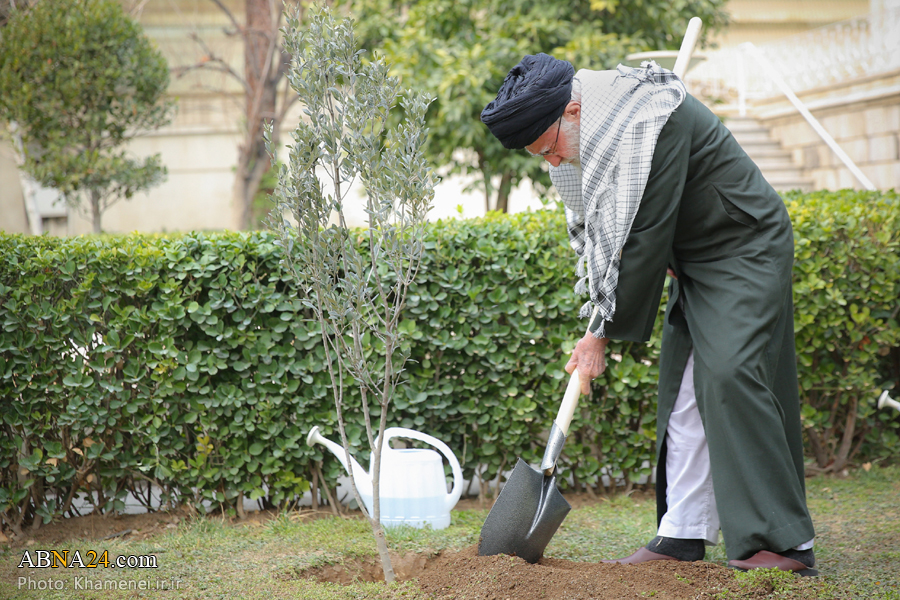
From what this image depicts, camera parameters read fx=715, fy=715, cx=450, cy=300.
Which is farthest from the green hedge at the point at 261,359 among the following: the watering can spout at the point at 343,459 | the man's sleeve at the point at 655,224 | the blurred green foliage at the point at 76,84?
the blurred green foliage at the point at 76,84

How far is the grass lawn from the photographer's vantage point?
240 centimetres

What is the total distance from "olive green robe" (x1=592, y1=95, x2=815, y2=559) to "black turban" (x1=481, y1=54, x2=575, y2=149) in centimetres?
36

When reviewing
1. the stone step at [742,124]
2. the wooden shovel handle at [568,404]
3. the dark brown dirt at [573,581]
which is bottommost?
the dark brown dirt at [573,581]

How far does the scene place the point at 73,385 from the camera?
3.05 metres

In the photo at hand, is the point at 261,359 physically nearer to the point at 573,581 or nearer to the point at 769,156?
the point at 573,581

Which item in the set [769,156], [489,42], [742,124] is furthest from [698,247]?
[742,124]

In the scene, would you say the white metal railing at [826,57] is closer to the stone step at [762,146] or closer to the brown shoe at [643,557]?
the stone step at [762,146]

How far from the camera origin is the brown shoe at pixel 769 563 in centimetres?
231

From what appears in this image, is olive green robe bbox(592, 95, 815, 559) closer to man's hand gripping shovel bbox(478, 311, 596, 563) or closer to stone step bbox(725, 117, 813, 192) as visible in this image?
man's hand gripping shovel bbox(478, 311, 596, 563)

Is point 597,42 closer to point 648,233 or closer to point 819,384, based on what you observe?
point 819,384

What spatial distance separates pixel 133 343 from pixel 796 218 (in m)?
3.15

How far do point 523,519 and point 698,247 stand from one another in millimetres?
1106

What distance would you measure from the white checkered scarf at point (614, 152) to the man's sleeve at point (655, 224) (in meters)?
0.04

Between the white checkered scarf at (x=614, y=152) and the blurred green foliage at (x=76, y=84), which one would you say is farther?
the blurred green foliage at (x=76, y=84)
